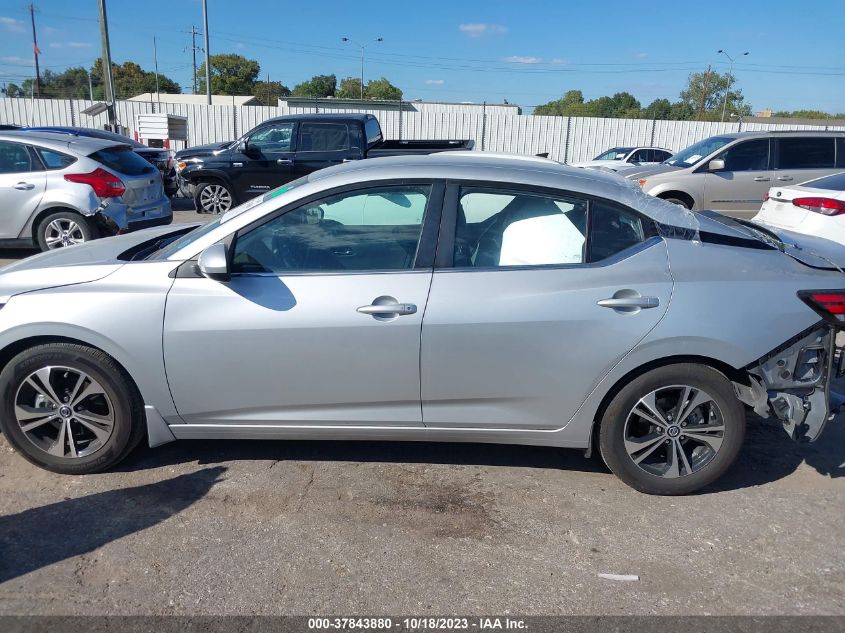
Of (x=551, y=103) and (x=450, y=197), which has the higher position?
(x=551, y=103)

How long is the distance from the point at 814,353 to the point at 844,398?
516 millimetres

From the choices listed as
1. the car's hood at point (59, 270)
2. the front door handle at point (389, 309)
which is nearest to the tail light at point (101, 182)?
the car's hood at point (59, 270)

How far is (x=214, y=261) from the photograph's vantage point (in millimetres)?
3240

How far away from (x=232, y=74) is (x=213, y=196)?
84300 millimetres

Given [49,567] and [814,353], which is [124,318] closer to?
[49,567]

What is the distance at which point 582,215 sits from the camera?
349 cm

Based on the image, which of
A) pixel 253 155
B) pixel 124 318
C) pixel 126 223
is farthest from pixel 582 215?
pixel 253 155

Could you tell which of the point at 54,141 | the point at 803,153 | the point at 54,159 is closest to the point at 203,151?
the point at 54,141

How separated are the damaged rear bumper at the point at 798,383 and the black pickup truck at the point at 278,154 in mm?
9436

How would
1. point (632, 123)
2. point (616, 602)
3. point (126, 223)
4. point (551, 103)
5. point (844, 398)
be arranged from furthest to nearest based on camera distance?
point (551, 103) < point (632, 123) < point (126, 223) < point (844, 398) < point (616, 602)

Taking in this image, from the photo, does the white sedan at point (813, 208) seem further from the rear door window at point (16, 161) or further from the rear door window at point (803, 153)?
the rear door window at point (16, 161)

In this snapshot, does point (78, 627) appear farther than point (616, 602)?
No

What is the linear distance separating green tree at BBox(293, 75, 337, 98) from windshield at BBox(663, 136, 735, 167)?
8883cm

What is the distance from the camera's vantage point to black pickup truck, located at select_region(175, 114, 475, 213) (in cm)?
1252
